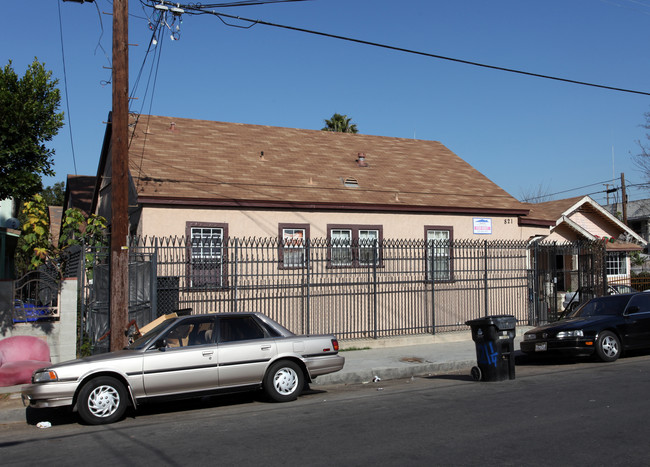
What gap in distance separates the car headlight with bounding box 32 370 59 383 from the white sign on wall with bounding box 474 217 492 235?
13280 mm

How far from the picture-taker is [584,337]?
1173 cm

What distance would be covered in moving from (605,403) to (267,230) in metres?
9.60

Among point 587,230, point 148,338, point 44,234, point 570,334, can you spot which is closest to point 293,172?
point 44,234

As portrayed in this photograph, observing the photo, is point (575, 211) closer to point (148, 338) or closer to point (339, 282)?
point (339, 282)

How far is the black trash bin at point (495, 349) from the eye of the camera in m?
10.1

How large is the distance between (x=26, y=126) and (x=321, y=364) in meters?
6.27

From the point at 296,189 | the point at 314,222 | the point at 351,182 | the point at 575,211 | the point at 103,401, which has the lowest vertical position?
the point at 103,401

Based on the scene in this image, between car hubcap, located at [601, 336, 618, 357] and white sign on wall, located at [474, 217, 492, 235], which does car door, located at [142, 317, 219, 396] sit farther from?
white sign on wall, located at [474, 217, 492, 235]

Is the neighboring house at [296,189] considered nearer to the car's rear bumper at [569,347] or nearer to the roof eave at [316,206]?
the roof eave at [316,206]

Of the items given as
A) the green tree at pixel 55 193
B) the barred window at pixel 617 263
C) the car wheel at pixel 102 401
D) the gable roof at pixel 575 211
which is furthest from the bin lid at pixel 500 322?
the green tree at pixel 55 193

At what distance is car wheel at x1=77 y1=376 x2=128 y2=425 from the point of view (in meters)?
7.77

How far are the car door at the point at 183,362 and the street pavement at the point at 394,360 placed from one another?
2274mm

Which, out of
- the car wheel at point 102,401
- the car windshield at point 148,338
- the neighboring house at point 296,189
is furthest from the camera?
the neighboring house at point 296,189

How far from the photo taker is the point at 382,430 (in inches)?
269
